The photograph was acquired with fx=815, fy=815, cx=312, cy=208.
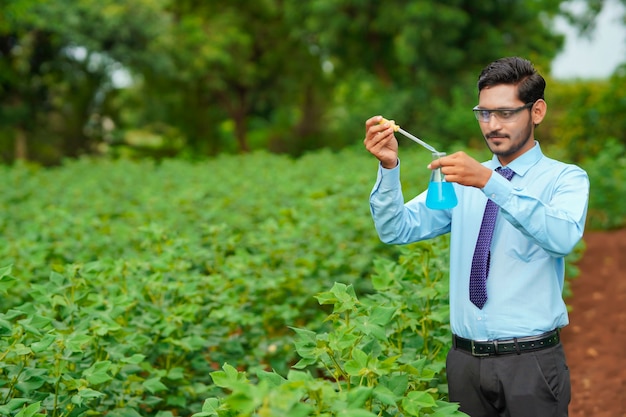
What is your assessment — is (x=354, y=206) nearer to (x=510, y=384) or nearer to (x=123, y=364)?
(x=123, y=364)

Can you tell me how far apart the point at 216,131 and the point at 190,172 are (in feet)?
72.6

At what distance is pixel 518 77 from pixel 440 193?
51 centimetres

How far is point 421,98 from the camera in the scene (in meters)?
24.9

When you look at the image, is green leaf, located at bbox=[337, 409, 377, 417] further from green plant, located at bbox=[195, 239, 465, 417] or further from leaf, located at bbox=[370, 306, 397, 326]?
leaf, located at bbox=[370, 306, 397, 326]

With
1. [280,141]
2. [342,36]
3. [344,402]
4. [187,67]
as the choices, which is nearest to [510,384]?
[344,402]

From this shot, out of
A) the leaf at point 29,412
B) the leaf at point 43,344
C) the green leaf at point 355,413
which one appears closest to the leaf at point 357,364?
the green leaf at point 355,413

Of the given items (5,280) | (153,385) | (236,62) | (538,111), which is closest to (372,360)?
(538,111)

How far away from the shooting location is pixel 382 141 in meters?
2.93

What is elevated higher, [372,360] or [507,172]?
[507,172]

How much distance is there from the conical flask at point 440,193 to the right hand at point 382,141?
203 millimetres

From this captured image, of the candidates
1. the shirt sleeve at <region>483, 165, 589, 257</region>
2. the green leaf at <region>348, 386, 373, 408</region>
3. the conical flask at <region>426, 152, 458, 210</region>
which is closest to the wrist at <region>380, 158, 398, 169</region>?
the conical flask at <region>426, 152, 458, 210</region>

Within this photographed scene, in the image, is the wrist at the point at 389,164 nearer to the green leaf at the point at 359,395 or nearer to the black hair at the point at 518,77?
the black hair at the point at 518,77

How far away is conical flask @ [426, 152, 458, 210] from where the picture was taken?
2.82 metres

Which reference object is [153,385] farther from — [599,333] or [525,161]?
[599,333]
